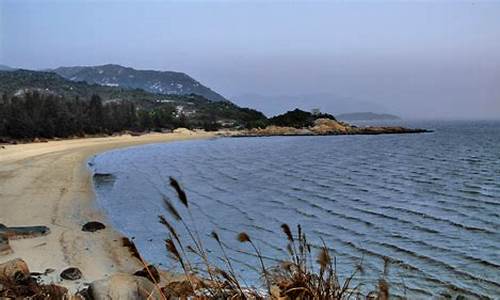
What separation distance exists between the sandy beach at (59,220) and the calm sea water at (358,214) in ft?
2.93

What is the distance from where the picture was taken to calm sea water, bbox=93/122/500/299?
34.8 feet

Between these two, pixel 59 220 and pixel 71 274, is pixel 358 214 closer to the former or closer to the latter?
pixel 59 220

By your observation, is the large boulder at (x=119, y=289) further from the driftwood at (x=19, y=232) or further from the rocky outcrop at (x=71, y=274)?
the driftwood at (x=19, y=232)

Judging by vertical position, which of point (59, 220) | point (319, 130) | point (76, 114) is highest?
point (76, 114)

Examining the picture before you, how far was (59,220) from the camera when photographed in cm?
1549

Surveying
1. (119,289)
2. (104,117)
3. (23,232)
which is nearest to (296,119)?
(104,117)

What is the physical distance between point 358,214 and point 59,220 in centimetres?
1047

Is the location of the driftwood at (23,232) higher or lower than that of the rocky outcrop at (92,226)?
higher

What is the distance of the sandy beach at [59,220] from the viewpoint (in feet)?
34.8

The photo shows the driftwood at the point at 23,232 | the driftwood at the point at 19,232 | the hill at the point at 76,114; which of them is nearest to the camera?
the driftwood at the point at 19,232

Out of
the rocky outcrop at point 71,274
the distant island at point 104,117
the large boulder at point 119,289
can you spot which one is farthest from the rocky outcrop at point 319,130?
the large boulder at point 119,289

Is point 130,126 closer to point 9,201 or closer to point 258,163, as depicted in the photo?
point 258,163

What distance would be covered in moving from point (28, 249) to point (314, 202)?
12.0 metres

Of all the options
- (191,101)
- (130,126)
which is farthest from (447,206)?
(191,101)
